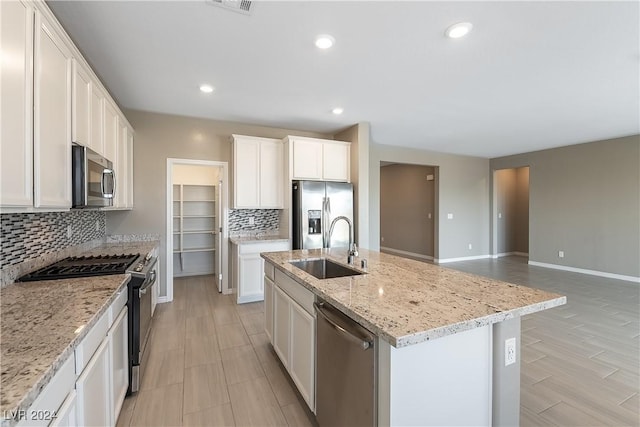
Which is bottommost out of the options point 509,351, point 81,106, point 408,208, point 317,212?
point 509,351

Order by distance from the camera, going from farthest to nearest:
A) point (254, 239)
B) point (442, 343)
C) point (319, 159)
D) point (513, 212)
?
point (513, 212), point (319, 159), point (254, 239), point (442, 343)

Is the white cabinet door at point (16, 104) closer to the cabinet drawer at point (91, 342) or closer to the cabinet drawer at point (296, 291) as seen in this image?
the cabinet drawer at point (91, 342)

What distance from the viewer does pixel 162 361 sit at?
8.03ft

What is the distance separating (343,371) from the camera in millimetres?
1361

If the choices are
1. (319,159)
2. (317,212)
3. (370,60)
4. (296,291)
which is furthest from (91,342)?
(319,159)

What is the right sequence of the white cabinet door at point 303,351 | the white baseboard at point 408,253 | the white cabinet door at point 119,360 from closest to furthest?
the white cabinet door at point 119,360, the white cabinet door at point 303,351, the white baseboard at point 408,253

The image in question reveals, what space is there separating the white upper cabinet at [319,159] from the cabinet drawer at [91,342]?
9.97ft

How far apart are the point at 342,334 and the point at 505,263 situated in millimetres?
6878

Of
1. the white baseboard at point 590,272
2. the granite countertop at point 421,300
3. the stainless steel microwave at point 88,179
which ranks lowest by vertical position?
the white baseboard at point 590,272

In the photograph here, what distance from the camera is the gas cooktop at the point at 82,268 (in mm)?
1769

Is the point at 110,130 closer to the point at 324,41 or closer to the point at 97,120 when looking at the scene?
the point at 97,120

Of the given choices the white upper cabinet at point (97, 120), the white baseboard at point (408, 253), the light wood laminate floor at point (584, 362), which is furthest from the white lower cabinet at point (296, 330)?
the white baseboard at point (408, 253)

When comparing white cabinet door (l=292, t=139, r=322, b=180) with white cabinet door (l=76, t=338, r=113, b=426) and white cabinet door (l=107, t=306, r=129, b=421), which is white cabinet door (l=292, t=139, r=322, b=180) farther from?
white cabinet door (l=76, t=338, r=113, b=426)

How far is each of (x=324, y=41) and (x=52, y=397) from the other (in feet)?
8.18
